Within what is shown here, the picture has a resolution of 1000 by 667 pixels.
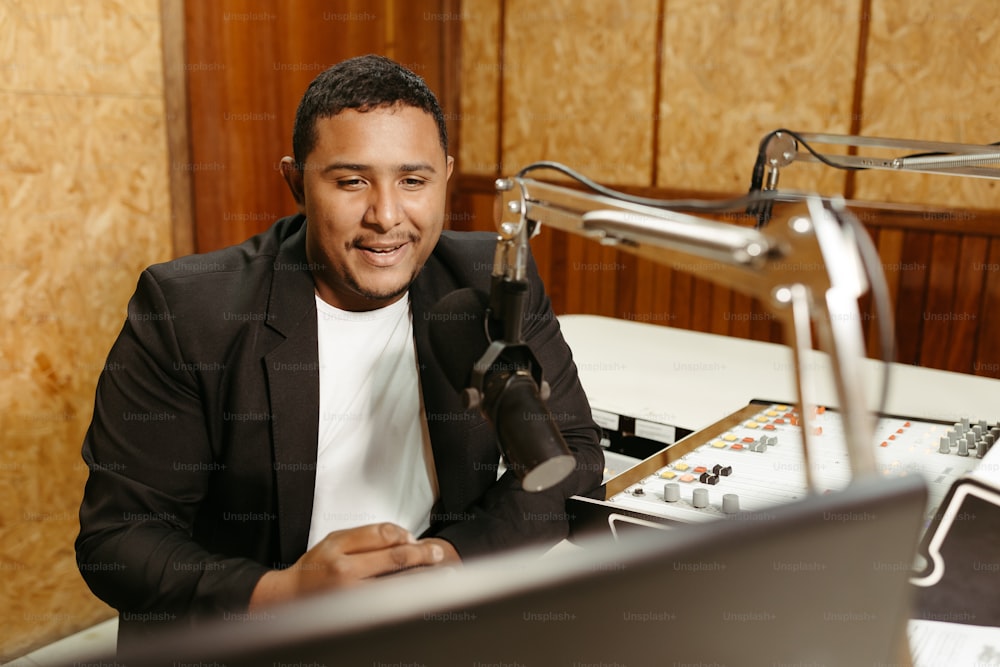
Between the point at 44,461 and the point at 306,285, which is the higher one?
the point at 306,285

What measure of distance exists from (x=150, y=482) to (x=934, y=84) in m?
2.77

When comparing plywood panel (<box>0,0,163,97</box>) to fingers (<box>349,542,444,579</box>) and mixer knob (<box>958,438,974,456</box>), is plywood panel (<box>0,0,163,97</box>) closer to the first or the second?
fingers (<box>349,542,444,579</box>)

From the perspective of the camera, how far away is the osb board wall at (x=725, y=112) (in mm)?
2951

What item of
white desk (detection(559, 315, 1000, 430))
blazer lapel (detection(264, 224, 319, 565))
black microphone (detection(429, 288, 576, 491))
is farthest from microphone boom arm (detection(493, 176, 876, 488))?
white desk (detection(559, 315, 1000, 430))

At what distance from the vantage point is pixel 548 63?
3.82 m

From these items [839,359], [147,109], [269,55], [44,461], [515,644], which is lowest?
[44,461]

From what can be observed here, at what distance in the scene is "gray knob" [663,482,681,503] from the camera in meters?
1.21

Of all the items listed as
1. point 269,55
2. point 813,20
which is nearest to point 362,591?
point 269,55

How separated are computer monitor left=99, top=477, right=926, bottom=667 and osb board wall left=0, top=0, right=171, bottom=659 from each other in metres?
2.28

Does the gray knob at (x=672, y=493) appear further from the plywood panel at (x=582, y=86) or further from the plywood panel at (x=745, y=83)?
the plywood panel at (x=582, y=86)

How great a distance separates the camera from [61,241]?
245 cm

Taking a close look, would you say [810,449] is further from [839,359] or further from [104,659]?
[104,659]

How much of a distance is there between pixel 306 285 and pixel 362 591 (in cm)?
110

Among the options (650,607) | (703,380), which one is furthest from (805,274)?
(703,380)
